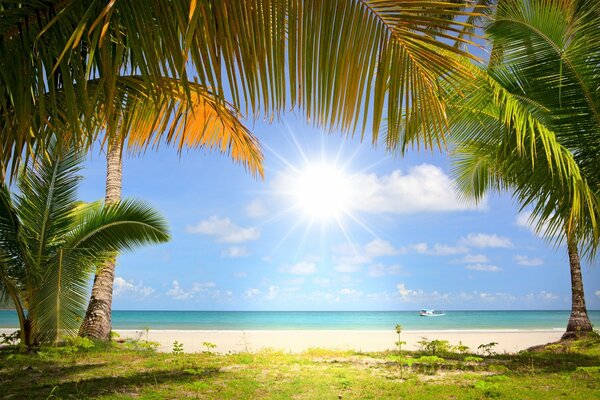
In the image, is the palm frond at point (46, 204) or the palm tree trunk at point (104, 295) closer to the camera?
the palm frond at point (46, 204)

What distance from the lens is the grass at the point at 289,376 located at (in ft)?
18.2

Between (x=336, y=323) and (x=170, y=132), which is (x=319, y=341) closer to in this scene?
(x=170, y=132)

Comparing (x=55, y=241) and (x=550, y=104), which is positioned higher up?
(x=550, y=104)

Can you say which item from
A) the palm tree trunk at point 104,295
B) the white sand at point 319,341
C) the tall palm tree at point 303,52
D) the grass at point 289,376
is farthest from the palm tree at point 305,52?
the white sand at point 319,341

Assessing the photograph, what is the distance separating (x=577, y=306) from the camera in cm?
1183

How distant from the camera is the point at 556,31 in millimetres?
5844

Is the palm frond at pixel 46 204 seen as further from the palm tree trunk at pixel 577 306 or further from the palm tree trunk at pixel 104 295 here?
the palm tree trunk at pixel 577 306

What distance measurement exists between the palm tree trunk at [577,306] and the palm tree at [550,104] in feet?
20.2

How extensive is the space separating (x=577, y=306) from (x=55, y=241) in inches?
451

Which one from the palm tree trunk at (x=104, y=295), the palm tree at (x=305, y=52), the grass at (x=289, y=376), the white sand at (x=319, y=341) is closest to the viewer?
the palm tree at (x=305, y=52)

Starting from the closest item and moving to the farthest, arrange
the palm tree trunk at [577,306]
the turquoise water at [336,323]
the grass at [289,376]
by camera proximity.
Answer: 1. the grass at [289,376]
2. the palm tree trunk at [577,306]
3. the turquoise water at [336,323]

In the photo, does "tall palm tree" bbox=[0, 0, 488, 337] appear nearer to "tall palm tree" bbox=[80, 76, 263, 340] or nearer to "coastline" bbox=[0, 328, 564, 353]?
"tall palm tree" bbox=[80, 76, 263, 340]

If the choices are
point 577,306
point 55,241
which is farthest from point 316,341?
point 55,241

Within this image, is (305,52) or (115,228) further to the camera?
(115,228)
